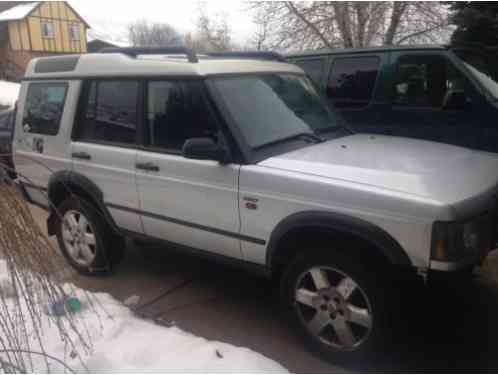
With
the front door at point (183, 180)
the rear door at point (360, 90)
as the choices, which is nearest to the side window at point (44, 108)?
the front door at point (183, 180)

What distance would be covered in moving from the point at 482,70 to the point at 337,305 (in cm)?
381

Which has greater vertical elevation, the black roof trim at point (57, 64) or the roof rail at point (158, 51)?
the roof rail at point (158, 51)

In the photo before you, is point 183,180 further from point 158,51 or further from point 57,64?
point 57,64

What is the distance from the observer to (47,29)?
116ft

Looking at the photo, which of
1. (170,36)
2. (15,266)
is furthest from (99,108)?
(170,36)

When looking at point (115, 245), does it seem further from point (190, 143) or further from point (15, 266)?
point (15, 266)

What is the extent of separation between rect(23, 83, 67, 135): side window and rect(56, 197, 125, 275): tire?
74 centimetres

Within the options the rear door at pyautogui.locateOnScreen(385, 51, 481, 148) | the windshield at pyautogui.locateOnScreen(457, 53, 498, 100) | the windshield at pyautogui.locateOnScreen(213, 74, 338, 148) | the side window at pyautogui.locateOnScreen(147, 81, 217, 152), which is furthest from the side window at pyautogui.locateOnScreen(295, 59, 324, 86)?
the side window at pyautogui.locateOnScreen(147, 81, 217, 152)

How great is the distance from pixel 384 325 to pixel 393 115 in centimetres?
317

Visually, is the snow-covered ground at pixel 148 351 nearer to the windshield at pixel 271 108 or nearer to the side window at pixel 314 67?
the windshield at pixel 271 108

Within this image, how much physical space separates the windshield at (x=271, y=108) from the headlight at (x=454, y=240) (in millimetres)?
1316

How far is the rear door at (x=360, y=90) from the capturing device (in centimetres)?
539

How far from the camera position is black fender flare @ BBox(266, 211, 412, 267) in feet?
8.29

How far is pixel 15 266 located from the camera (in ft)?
6.48
